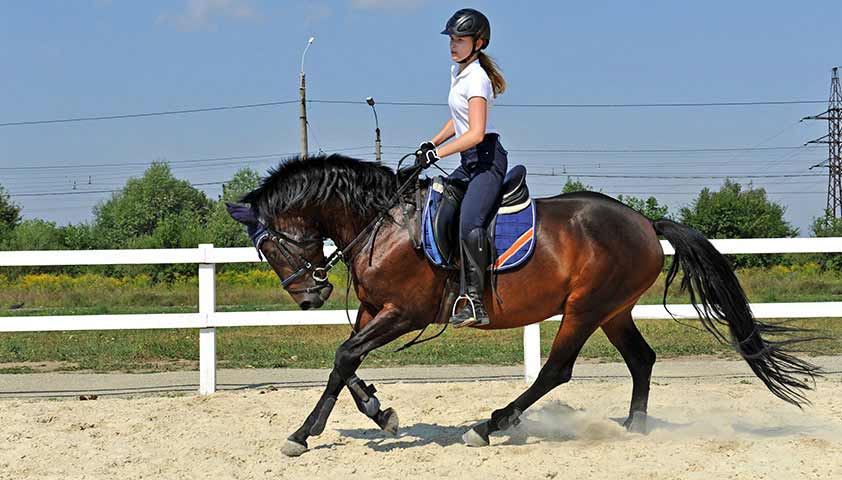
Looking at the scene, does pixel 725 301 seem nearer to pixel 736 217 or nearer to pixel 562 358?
pixel 562 358

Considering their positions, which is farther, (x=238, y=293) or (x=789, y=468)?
(x=238, y=293)

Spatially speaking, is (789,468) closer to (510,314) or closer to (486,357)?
(510,314)

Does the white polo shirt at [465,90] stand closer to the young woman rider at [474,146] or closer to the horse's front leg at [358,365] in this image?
the young woman rider at [474,146]

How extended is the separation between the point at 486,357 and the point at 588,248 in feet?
18.4

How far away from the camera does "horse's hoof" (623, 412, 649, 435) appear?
668 cm

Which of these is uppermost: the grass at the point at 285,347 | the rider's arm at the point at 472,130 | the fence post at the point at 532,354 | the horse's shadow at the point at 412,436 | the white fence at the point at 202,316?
the rider's arm at the point at 472,130

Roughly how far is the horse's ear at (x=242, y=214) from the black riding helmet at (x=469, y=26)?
5.93ft

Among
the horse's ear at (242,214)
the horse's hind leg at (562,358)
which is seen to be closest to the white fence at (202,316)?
the horse's ear at (242,214)

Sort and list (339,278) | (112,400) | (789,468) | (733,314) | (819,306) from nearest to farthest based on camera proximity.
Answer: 1. (789,468)
2. (733,314)
3. (112,400)
4. (819,306)
5. (339,278)

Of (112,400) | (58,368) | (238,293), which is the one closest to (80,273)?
(238,293)

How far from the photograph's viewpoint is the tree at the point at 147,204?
65.9m

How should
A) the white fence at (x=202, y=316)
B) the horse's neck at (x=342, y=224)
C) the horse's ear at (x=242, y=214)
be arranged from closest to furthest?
the horse's ear at (x=242, y=214)
the horse's neck at (x=342, y=224)
the white fence at (x=202, y=316)

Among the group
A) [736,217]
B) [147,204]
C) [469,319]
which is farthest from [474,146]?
[147,204]

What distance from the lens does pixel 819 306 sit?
363 inches
